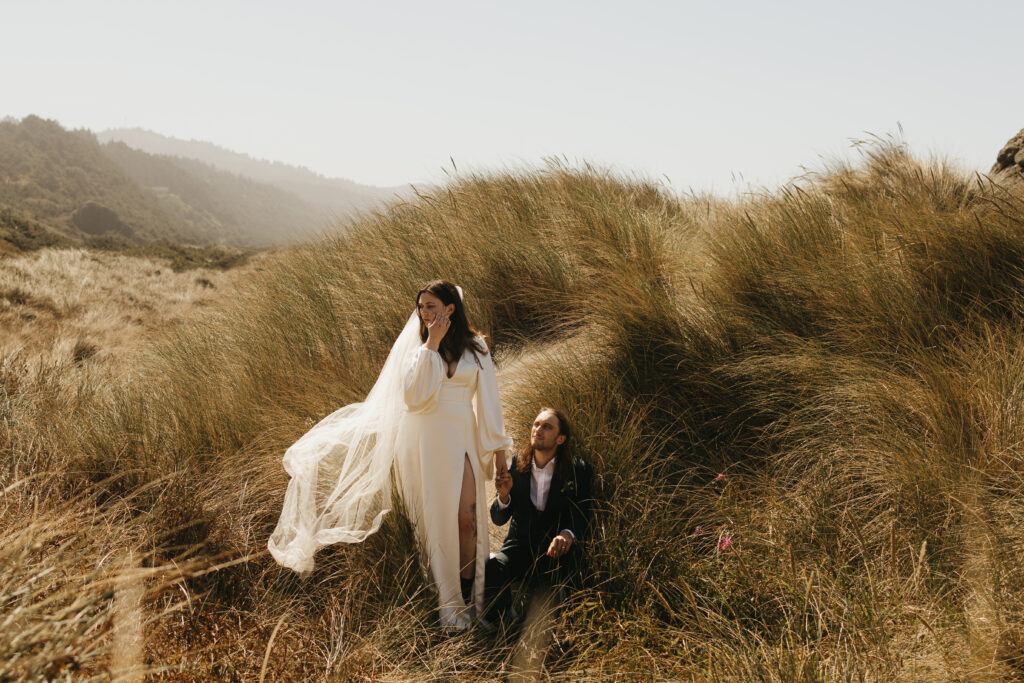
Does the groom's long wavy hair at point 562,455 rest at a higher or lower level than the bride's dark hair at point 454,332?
lower

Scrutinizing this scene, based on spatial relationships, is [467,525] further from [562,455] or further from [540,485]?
[562,455]

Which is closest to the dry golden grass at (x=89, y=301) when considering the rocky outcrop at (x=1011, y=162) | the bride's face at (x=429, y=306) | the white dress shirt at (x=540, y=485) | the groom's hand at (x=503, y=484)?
the bride's face at (x=429, y=306)

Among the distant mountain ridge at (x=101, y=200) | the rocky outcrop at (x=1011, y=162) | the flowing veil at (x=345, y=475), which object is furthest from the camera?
the distant mountain ridge at (x=101, y=200)

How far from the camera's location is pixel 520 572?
13.1 ft

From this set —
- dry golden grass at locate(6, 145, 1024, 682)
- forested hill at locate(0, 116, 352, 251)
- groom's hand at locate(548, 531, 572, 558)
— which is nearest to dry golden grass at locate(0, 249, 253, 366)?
forested hill at locate(0, 116, 352, 251)

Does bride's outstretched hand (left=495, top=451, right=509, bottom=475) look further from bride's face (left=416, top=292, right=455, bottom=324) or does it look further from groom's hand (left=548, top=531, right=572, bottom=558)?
bride's face (left=416, top=292, right=455, bottom=324)

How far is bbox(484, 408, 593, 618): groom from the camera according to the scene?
12.7 ft

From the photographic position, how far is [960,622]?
269 centimetres

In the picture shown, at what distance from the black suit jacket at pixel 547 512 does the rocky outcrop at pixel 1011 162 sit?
633cm

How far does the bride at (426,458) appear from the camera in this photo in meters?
3.69

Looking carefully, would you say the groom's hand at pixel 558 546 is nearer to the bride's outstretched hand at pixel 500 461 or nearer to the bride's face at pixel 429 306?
the bride's outstretched hand at pixel 500 461

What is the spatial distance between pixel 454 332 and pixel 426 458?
736 millimetres

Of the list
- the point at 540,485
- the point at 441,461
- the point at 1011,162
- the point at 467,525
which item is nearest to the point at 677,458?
the point at 540,485

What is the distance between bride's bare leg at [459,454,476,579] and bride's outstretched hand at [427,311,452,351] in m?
0.73
